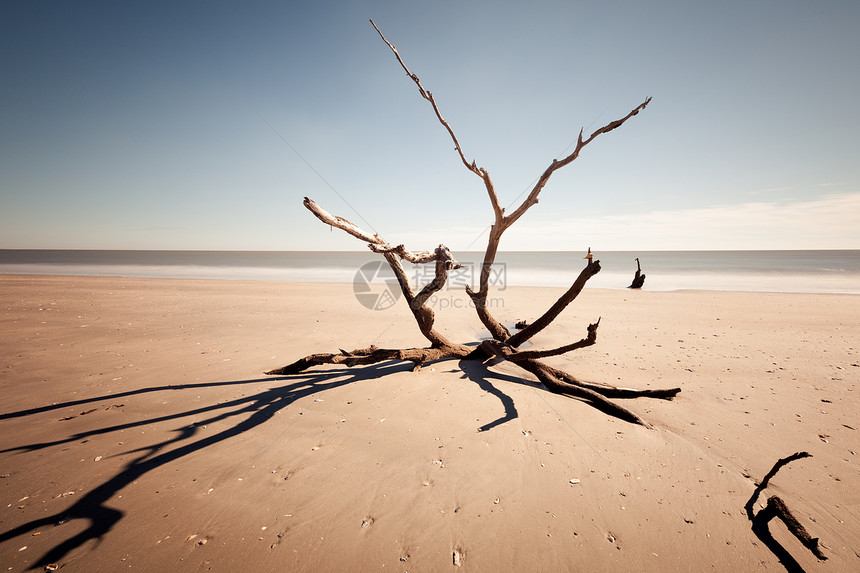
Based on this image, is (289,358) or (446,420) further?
(289,358)

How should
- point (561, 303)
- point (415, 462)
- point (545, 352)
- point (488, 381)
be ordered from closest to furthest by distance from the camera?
point (415, 462)
point (545, 352)
point (561, 303)
point (488, 381)

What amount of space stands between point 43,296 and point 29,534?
1650cm

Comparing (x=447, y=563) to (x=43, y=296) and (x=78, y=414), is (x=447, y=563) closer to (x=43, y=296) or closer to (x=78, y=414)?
(x=78, y=414)

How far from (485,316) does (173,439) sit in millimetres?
4653

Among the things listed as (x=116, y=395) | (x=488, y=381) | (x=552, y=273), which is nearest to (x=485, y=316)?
(x=488, y=381)

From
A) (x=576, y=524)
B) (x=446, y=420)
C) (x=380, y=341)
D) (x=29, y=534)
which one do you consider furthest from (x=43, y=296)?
(x=576, y=524)

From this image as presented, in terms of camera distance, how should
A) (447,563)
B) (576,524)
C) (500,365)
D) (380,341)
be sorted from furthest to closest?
(380,341), (500,365), (576,524), (447,563)

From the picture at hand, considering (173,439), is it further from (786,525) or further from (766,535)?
(786,525)

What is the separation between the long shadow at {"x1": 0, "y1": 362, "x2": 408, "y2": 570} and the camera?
223 centimetres

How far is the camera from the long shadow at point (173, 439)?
7.33 feet

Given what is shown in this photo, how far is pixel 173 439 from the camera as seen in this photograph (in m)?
3.31

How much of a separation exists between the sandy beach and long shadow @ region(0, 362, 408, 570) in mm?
19

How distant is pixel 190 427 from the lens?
3.53m

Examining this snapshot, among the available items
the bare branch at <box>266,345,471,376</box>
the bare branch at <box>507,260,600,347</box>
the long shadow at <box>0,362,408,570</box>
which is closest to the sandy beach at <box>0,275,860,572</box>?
the long shadow at <box>0,362,408,570</box>
